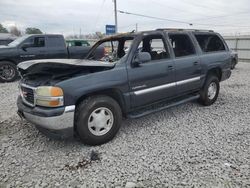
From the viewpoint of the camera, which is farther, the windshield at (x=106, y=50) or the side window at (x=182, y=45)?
the windshield at (x=106, y=50)

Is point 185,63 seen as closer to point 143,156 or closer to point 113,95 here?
point 113,95

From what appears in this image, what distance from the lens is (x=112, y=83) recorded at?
3.57 m

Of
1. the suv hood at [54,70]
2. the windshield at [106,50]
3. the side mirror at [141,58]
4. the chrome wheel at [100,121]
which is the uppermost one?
the windshield at [106,50]

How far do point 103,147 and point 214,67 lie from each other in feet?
11.6

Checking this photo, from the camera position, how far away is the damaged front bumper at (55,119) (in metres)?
3.14

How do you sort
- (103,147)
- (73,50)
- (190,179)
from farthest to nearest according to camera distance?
1. (73,50)
2. (103,147)
3. (190,179)

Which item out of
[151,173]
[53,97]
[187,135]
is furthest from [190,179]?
[53,97]

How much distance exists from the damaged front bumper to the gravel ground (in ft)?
1.29

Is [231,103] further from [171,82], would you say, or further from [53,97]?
[53,97]

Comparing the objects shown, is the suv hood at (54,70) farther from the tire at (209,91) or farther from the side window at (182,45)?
the tire at (209,91)

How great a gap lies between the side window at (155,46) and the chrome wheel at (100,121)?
156 cm

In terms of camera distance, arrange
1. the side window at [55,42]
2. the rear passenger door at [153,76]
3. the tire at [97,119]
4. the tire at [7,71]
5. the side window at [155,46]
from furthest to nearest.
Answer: the side window at [55,42], the tire at [7,71], the side window at [155,46], the rear passenger door at [153,76], the tire at [97,119]

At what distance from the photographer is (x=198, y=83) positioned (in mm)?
5172

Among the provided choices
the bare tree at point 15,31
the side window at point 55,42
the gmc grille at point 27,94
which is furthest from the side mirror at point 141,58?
the bare tree at point 15,31
